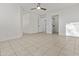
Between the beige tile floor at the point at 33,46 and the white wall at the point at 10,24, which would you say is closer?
the white wall at the point at 10,24

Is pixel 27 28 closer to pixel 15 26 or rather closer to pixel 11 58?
pixel 15 26

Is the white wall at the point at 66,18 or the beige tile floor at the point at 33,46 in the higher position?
the white wall at the point at 66,18

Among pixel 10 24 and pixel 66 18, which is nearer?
pixel 10 24

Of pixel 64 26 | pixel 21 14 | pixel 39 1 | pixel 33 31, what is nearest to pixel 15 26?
pixel 21 14

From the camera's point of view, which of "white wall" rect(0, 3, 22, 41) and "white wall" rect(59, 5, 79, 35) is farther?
"white wall" rect(59, 5, 79, 35)

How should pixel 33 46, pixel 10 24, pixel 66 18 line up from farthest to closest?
pixel 33 46 < pixel 66 18 < pixel 10 24

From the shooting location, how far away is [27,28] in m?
1.20

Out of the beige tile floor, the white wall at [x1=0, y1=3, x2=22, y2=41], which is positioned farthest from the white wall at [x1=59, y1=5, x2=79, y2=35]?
the white wall at [x1=0, y1=3, x2=22, y2=41]

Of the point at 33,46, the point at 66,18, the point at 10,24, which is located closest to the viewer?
the point at 10,24

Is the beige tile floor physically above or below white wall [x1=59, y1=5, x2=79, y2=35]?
below

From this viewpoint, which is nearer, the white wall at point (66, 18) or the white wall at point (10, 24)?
the white wall at point (10, 24)

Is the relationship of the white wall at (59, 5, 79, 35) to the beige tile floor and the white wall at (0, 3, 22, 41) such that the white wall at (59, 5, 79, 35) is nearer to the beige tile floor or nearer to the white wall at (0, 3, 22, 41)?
the beige tile floor

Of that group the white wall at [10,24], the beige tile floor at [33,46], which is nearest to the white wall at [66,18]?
the beige tile floor at [33,46]

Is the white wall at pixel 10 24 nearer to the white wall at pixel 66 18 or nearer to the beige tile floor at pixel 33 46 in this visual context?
the beige tile floor at pixel 33 46
